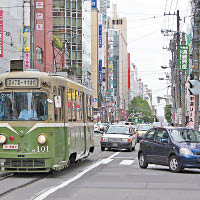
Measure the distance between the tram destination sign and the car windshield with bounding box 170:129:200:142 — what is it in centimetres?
526

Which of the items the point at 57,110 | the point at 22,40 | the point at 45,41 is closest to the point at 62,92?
the point at 57,110

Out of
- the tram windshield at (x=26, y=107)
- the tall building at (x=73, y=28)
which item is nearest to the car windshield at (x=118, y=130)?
the tram windshield at (x=26, y=107)

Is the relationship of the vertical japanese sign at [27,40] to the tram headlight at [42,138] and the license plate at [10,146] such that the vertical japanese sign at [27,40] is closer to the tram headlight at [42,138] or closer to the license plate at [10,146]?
the license plate at [10,146]

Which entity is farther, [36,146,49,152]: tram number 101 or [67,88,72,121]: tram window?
[67,88,72,121]: tram window

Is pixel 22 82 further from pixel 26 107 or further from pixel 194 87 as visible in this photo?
pixel 194 87

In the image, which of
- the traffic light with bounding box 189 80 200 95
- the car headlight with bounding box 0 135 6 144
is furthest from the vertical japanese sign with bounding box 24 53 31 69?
the car headlight with bounding box 0 135 6 144

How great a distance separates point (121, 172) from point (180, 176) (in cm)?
199

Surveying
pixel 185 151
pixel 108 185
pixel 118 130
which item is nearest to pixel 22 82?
pixel 108 185

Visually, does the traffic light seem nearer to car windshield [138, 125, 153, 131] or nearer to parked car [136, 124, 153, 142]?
parked car [136, 124, 153, 142]

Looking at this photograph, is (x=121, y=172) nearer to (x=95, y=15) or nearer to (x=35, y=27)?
(x=35, y=27)

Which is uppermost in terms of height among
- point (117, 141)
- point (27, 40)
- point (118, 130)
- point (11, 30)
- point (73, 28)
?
point (73, 28)

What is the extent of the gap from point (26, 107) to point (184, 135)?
579 cm

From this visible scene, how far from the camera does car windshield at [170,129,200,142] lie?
58.5 ft

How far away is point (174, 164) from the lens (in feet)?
56.8
